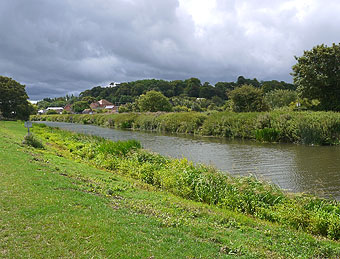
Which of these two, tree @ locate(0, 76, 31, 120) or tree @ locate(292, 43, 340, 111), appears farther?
tree @ locate(0, 76, 31, 120)

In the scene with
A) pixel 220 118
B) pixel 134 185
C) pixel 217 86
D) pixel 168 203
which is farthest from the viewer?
pixel 217 86

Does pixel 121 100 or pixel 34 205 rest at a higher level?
pixel 121 100

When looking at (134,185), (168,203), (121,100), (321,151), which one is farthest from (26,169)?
(121,100)

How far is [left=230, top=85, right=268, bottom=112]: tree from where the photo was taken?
38906 millimetres

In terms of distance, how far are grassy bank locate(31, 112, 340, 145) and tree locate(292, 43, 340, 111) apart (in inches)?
237

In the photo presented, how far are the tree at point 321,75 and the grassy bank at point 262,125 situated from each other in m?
6.02

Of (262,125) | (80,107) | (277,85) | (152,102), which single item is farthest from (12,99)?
(80,107)

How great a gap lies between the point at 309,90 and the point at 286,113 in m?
6.21

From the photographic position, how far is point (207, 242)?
230 inches

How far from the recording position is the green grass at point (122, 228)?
507 centimetres

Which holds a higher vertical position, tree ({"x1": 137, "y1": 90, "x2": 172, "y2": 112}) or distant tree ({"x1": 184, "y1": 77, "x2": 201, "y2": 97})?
distant tree ({"x1": 184, "y1": 77, "x2": 201, "y2": 97})

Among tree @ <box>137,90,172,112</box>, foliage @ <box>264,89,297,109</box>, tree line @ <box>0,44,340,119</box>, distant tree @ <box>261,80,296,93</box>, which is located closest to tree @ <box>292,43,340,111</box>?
tree line @ <box>0,44,340,119</box>

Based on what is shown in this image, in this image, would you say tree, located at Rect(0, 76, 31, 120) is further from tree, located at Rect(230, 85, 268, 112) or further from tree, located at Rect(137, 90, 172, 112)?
tree, located at Rect(230, 85, 268, 112)

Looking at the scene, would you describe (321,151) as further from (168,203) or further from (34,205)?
(34,205)
